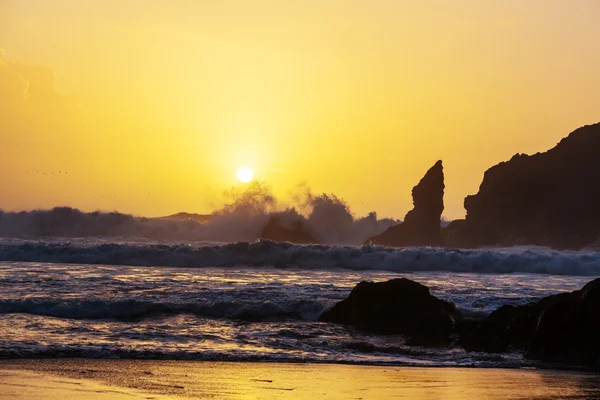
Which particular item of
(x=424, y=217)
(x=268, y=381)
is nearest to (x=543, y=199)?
(x=424, y=217)

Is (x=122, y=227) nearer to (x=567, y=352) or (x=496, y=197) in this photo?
(x=496, y=197)

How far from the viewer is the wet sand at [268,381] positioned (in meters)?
11.3

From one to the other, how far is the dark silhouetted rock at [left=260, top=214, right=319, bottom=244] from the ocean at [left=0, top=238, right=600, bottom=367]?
3972 cm

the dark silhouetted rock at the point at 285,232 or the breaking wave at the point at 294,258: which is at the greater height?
the dark silhouetted rock at the point at 285,232

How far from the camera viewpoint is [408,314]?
63.0 ft

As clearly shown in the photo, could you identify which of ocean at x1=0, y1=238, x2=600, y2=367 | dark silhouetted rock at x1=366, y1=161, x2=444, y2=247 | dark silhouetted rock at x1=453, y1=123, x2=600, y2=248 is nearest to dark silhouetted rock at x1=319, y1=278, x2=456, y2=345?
ocean at x1=0, y1=238, x2=600, y2=367

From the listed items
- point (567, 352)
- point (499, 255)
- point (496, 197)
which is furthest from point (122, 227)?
point (567, 352)

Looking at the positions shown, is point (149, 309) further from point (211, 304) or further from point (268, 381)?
point (268, 381)

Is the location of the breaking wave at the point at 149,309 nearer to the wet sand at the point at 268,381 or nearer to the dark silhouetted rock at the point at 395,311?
the dark silhouetted rock at the point at 395,311

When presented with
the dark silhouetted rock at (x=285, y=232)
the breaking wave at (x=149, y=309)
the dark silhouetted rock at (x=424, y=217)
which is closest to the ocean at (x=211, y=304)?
the breaking wave at (x=149, y=309)

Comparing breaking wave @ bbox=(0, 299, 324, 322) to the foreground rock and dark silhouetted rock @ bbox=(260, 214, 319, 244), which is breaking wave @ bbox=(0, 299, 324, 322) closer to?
the foreground rock

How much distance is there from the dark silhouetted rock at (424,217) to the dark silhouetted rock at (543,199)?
5689 millimetres

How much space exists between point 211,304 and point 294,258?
21054 millimetres

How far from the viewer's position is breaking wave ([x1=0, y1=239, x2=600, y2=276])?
41406mm
